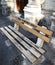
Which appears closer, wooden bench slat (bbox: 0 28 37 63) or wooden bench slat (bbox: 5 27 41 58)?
wooden bench slat (bbox: 0 28 37 63)

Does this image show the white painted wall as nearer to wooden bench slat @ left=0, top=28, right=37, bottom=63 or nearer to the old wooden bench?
the old wooden bench

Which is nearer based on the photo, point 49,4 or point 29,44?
point 29,44

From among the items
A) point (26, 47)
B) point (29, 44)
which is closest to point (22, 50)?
point (26, 47)

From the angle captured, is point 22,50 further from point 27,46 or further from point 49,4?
point 49,4

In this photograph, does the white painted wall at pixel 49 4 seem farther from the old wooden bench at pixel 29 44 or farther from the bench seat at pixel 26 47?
the bench seat at pixel 26 47

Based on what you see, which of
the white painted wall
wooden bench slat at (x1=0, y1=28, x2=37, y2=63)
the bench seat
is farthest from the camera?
the white painted wall

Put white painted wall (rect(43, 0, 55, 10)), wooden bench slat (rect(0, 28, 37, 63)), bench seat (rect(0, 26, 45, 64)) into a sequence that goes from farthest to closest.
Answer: white painted wall (rect(43, 0, 55, 10)) → bench seat (rect(0, 26, 45, 64)) → wooden bench slat (rect(0, 28, 37, 63))

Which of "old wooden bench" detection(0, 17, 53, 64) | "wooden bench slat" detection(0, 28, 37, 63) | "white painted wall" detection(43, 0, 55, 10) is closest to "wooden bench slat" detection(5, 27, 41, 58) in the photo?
"old wooden bench" detection(0, 17, 53, 64)

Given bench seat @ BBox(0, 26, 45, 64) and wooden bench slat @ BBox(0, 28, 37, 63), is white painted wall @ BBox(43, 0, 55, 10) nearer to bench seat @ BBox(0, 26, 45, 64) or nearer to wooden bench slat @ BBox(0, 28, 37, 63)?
bench seat @ BBox(0, 26, 45, 64)

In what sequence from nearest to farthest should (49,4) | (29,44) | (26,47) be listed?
(26,47), (29,44), (49,4)

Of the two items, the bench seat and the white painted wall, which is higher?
the white painted wall

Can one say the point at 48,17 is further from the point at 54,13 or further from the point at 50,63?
the point at 50,63

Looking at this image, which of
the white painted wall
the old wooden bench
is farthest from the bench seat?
the white painted wall

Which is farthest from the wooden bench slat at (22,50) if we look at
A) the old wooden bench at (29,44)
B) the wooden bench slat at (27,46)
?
the wooden bench slat at (27,46)
